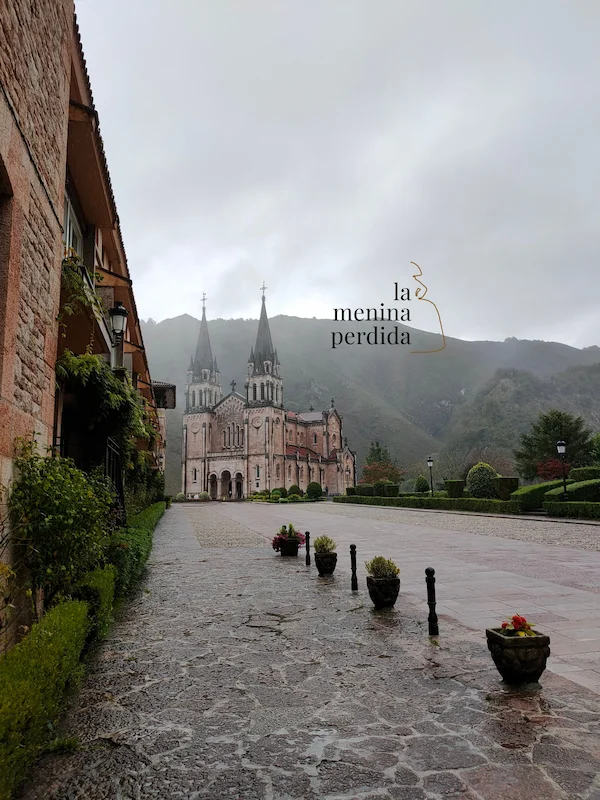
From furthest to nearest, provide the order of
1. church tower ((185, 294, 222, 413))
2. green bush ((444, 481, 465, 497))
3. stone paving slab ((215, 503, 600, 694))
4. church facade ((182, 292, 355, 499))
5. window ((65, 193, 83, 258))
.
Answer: church tower ((185, 294, 222, 413)) → church facade ((182, 292, 355, 499)) → green bush ((444, 481, 465, 497)) → window ((65, 193, 83, 258)) → stone paving slab ((215, 503, 600, 694))

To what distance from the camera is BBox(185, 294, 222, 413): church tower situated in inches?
3361

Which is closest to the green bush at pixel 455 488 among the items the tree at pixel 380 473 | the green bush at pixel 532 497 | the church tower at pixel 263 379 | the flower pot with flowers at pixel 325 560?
the green bush at pixel 532 497

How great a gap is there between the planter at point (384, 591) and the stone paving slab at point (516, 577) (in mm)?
717

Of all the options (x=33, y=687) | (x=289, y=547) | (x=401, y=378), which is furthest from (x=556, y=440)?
(x=401, y=378)

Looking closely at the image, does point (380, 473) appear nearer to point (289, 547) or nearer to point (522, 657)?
point (289, 547)

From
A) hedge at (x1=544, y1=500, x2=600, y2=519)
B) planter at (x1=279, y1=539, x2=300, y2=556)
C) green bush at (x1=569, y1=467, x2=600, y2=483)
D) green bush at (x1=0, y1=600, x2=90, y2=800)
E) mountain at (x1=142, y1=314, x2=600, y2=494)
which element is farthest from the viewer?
mountain at (x1=142, y1=314, x2=600, y2=494)

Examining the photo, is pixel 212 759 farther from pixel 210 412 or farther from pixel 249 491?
pixel 210 412

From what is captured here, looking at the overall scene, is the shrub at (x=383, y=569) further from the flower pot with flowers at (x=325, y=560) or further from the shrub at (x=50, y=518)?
the shrub at (x=50, y=518)

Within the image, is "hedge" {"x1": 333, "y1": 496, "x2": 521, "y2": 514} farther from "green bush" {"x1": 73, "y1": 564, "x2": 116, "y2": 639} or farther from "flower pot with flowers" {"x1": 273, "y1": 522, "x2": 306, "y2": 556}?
"green bush" {"x1": 73, "y1": 564, "x2": 116, "y2": 639}

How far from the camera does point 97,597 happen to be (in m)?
5.76

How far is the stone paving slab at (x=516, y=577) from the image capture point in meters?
6.08

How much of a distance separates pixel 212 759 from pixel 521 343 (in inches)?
6679

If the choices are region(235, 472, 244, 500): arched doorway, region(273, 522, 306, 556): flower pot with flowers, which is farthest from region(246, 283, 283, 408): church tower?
region(273, 522, 306, 556): flower pot with flowers

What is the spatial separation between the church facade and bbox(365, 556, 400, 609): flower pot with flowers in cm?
6995
